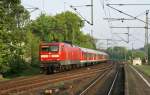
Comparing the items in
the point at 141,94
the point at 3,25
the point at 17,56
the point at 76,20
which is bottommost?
the point at 141,94

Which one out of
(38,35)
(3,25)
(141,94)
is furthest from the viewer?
(38,35)

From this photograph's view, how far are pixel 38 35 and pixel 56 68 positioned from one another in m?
28.6

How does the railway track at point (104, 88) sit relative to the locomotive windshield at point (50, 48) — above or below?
below

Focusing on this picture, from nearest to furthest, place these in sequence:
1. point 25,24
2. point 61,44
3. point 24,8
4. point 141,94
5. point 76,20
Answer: point 141,94, point 61,44, point 24,8, point 25,24, point 76,20

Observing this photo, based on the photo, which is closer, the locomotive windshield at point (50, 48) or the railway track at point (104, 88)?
the railway track at point (104, 88)

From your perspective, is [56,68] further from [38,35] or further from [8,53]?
[38,35]

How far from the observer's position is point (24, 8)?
164 ft

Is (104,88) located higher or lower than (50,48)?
lower

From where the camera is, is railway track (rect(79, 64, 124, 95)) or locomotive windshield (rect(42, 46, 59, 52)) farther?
locomotive windshield (rect(42, 46, 59, 52))

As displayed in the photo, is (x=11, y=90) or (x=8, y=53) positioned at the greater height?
(x=8, y=53)

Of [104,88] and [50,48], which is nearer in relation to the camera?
[104,88]

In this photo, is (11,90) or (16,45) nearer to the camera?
(11,90)

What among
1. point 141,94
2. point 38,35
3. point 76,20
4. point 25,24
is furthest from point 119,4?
point 76,20

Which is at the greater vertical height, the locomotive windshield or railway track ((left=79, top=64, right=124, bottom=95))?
the locomotive windshield
